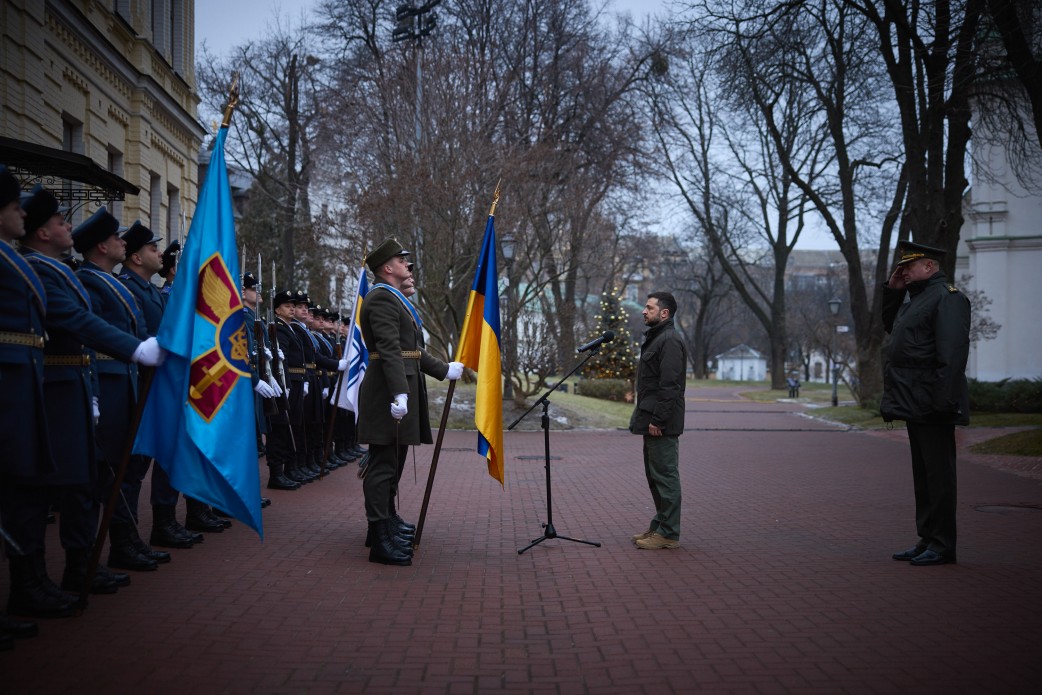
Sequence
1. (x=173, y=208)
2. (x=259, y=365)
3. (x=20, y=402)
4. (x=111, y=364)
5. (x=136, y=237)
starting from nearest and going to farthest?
(x=20, y=402), (x=111, y=364), (x=136, y=237), (x=259, y=365), (x=173, y=208)

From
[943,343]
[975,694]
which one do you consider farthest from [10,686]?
[943,343]

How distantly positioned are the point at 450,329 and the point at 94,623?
63.3 feet

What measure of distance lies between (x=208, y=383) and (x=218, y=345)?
25 centimetres

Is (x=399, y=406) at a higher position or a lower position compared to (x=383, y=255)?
lower

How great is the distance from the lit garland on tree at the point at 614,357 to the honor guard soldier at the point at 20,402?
2695 cm

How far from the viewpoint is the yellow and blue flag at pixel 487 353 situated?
726cm

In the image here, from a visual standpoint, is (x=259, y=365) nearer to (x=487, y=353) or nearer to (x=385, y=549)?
(x=487, y=353)

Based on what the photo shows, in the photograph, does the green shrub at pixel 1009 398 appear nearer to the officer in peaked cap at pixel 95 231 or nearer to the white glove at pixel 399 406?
the white glove at pixel 399 406

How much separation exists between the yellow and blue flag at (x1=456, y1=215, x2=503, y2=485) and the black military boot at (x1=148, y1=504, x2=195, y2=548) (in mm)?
2542

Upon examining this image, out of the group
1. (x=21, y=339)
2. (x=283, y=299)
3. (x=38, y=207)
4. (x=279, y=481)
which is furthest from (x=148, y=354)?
(x=283, y=299)

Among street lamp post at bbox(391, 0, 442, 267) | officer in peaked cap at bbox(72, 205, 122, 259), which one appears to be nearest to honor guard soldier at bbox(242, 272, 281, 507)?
officer in peaked cap at bbox(72, 205, 122, 259)

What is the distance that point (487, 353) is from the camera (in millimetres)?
7406

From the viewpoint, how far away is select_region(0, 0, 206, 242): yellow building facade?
497 inches

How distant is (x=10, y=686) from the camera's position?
409 cm
